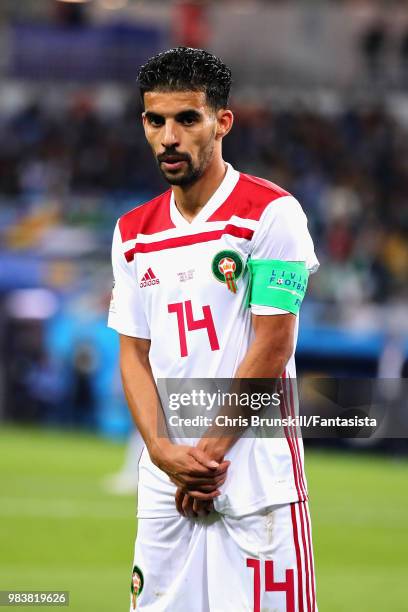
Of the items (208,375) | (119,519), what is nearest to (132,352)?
(208,375)

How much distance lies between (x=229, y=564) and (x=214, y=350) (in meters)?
0.61

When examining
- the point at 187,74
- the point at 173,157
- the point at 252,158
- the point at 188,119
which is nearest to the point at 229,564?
the point at 173,157

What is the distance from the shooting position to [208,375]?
3.77 meters

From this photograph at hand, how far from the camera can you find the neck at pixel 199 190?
12.6 ft

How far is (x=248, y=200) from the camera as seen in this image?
3795 mm

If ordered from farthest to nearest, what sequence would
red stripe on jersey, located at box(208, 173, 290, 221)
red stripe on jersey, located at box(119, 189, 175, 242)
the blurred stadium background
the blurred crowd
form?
the blurred crowd → the blurred stadium background → red stripe on jersey, located at box(119, 189, 175, 242) → red stripe on jersey, located at box(208, 173, 290, 221)

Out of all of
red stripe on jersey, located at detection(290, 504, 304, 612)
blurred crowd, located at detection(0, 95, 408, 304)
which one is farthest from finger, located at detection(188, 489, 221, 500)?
blurred crowd, located at detection(0, 95, 408, 304)

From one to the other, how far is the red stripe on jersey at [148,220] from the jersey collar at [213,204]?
23 mm

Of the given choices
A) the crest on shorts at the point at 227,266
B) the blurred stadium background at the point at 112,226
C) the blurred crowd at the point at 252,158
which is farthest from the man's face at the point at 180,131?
the blurred crowd at the point at 252,158

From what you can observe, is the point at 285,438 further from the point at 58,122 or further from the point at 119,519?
the point at 58,122

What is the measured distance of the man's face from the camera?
12.1 feet

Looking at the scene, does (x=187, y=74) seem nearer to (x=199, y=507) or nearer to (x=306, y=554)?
(x=199, y=507)

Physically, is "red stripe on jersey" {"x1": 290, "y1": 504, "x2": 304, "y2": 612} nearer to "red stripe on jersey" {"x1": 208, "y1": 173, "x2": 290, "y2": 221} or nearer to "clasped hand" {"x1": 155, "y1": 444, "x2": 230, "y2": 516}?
"clasped hand" {"x1": 155, "y1": 444, "x2": 230, "y2": 516}

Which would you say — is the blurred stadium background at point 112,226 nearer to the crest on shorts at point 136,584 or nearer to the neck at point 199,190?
the crest on shorts at point 136,584
